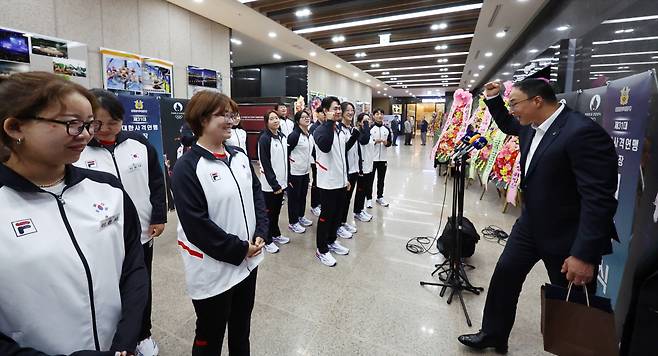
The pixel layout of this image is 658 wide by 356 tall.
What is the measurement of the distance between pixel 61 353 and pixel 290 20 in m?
6.76

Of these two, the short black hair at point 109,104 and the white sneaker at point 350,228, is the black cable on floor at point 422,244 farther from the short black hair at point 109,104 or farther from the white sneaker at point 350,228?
the short black hair at point 109,104

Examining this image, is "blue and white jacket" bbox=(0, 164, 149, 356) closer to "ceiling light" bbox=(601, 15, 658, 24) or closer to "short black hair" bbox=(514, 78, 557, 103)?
"short black hair" bbox=(514, 78, 557, 103)

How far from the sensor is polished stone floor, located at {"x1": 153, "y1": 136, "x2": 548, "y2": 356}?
2.06 meters

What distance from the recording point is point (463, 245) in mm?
3260

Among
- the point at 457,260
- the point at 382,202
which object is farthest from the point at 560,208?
the point at 382,202

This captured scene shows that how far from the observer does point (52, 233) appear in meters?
0.82

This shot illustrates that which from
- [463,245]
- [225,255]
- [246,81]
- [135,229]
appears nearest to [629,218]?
[463,245]

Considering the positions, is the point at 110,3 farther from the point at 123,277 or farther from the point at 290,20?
the point at 123,277

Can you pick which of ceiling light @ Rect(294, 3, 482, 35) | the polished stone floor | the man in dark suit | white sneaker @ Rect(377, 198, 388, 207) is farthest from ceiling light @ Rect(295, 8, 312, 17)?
the man in dark suit

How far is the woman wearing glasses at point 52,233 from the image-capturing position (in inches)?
30.4

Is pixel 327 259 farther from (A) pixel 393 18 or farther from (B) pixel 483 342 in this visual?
(A) pixel 393 18

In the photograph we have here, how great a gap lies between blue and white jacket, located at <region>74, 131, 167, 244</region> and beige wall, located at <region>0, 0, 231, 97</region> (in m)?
3.46

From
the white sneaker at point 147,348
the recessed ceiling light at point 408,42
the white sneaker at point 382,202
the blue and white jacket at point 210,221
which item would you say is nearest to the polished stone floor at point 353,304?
the white sneaker at point 147,348

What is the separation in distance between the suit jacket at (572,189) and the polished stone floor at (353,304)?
92 cm
